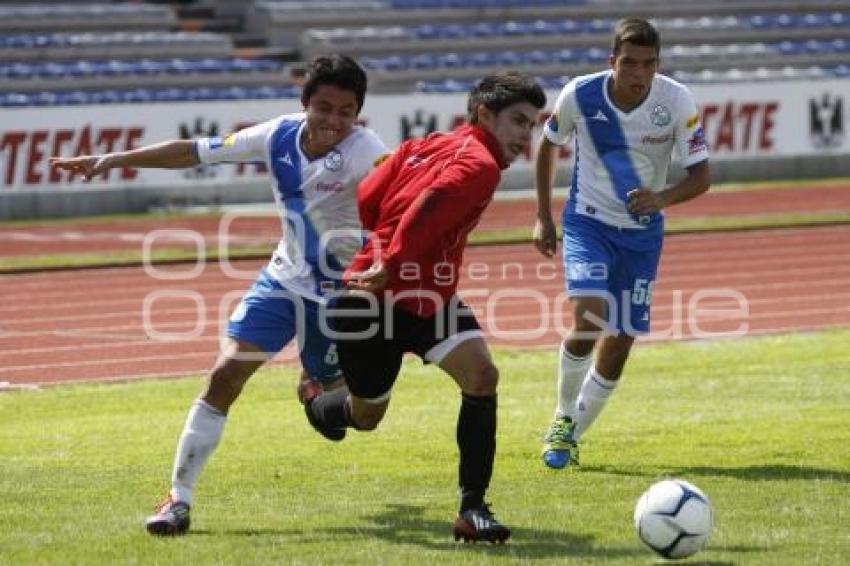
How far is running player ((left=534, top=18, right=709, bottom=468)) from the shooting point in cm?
983

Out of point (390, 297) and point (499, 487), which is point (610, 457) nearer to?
point (499, 487)

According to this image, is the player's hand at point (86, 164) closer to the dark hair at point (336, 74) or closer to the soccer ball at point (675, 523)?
the dark hair at point (336, 74)

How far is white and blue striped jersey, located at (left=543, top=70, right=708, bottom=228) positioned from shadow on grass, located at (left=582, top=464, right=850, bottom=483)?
1.35 meters

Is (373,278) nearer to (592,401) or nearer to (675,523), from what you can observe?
(675,523)

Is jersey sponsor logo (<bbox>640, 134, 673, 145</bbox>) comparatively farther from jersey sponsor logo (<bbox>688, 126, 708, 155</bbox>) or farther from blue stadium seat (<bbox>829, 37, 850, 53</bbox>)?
blue stadium seat (<bbox>829, 37, 850, 53</bbox>)

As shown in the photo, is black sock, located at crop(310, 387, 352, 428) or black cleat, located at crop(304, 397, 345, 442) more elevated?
black sock, located at crop(310, 387, 352, 428)

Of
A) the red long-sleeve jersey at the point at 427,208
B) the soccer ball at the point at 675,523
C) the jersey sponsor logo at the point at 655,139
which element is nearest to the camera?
the soccer ball at the point at 675,523

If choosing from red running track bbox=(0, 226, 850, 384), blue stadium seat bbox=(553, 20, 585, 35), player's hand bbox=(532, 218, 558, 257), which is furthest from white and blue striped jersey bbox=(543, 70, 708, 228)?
blue stadium seat bbox=(553, 20, 585, 35)

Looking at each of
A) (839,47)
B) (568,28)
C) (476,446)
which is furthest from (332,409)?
(839,47)

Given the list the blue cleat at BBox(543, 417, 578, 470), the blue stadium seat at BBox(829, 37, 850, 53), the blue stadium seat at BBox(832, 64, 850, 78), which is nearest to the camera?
the blue cleat at BBox(543, 417, 578, 470)

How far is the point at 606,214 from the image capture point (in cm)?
995

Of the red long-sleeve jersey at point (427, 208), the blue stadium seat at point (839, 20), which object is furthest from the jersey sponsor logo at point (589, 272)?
the blue stadium seat at point (839, 20)

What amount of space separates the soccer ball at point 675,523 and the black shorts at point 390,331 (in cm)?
109

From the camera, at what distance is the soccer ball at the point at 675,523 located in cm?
708
